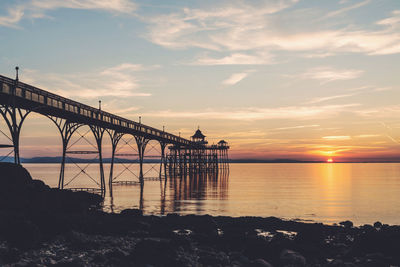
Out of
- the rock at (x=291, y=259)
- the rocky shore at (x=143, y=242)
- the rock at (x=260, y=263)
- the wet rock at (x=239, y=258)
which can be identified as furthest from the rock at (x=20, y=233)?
the rock at (x=291, y=259)

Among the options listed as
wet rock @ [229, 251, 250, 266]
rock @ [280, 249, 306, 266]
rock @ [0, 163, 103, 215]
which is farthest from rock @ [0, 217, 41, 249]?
rock @ [280, 249, 306, 266]

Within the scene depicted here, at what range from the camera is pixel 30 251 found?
15859 mm

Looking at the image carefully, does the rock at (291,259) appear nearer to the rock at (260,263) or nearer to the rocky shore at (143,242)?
the rocky shore at (143,242)

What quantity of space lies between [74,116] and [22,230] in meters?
23.8

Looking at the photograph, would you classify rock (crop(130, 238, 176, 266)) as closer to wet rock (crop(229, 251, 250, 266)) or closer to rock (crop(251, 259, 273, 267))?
wet rock (crop(229, 251, 250, 266))

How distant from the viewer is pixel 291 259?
1700 centimetres

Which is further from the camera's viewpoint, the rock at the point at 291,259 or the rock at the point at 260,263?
the rock at the point at 291,259

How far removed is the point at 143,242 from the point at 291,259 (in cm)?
610

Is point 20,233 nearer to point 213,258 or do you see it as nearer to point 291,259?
point 213,258

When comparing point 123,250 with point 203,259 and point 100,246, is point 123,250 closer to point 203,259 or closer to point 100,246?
point 100,246

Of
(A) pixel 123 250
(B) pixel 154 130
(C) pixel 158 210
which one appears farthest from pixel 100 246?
(B) pixel 154 130

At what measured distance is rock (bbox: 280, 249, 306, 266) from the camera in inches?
661

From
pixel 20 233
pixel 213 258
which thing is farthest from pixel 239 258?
pixel 20 233

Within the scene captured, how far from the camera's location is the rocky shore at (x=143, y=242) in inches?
628
